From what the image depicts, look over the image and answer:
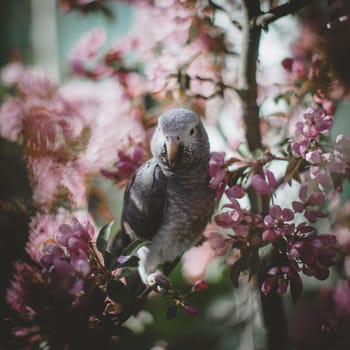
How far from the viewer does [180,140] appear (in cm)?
58

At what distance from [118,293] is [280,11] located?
429mm

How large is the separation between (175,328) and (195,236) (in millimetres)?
782

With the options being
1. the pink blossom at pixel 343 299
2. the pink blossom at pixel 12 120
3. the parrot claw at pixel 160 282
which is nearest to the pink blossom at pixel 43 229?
the parrot claw at pixel 160 282

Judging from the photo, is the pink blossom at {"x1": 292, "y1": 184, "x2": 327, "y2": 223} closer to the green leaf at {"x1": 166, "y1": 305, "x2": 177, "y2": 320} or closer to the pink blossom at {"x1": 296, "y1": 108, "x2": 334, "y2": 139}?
the pink blossom at {"x1": 296, "y1": 108, "x2": 334, "y2": 139}

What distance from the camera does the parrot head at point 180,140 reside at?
0.57 metres

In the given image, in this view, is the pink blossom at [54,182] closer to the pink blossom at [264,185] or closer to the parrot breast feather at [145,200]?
the parrot breast feather at [145,200]

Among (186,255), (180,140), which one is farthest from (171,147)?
(186,255)

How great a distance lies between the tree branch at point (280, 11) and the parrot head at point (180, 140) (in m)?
0.16

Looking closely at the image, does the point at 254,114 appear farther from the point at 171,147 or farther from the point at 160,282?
the point at 160,282

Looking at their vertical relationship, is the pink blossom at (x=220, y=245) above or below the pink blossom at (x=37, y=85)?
below

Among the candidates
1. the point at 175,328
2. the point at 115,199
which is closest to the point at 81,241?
the point at 115,199

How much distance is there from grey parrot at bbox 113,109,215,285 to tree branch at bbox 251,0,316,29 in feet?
0.54

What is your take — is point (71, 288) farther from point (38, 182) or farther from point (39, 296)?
point (38, 182)

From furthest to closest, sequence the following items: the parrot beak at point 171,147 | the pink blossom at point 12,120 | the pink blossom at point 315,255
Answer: the pink blossom at point 12,120, the parrot beak at point 171,147, the pink blossom at point 315,255
